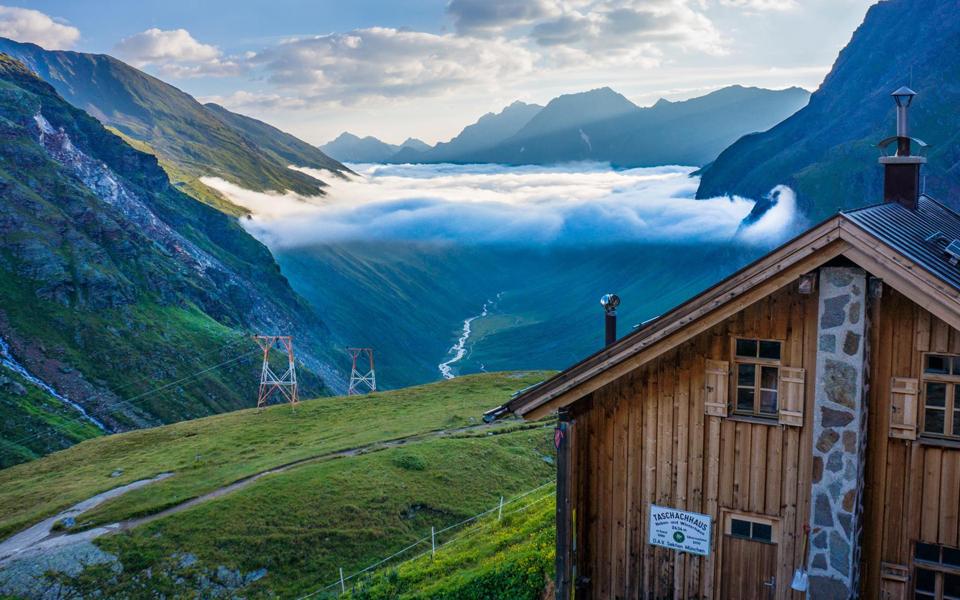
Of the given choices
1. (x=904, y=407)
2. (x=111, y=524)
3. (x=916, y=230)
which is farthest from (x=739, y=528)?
(x=111, y=524)

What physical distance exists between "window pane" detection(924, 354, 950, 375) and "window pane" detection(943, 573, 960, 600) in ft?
14.5

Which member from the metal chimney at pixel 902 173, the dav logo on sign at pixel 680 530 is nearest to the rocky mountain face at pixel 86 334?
the dav logo on sign at pixel 680 530

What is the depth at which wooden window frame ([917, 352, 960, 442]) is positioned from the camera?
52.3ft

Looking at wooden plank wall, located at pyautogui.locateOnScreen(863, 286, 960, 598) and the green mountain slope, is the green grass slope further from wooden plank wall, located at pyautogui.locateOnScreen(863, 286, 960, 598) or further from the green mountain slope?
wooden plank wall, located at pyautogui.locateOnScreen(863, 286, 960, 598)

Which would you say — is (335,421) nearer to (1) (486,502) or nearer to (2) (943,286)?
(1) (486,502)

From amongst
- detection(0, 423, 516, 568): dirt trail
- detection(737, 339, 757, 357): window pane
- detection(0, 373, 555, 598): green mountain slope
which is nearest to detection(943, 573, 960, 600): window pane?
detection(737, 339, 757, 357): window pane

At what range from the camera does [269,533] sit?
49.5 m

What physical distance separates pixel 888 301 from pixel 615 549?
8802 millimetres

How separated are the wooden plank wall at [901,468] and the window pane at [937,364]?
0.65ft

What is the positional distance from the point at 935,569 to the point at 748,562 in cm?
384

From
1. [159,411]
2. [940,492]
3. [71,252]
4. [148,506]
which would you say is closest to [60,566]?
[148,506]

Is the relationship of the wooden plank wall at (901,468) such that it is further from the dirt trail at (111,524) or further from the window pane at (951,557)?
the dirt trail at (111,524)

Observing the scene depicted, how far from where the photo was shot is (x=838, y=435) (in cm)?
1652

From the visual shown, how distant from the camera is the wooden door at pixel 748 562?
58.3ft
